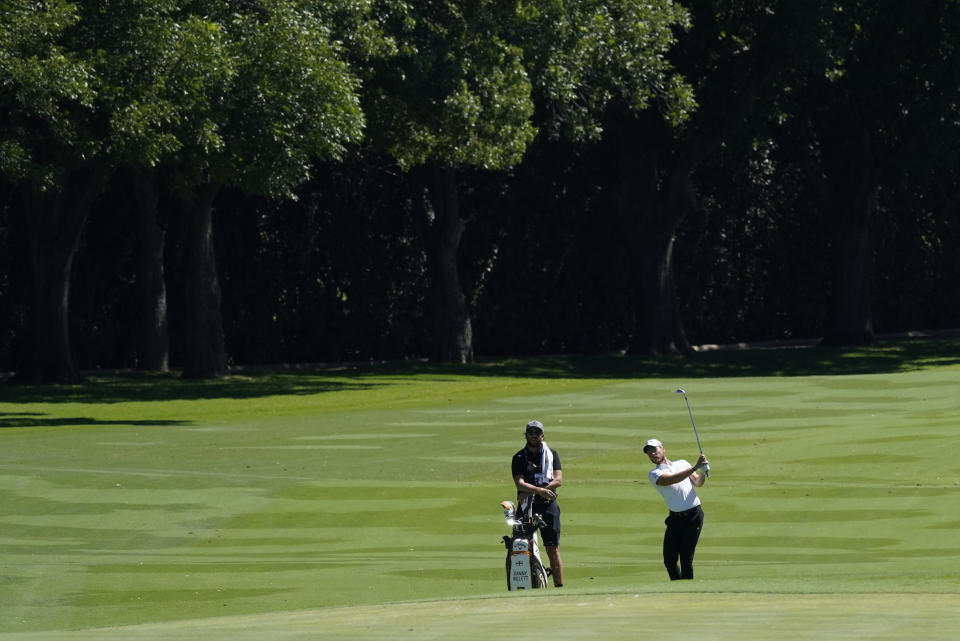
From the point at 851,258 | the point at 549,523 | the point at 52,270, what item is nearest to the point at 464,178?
the point at 851,258

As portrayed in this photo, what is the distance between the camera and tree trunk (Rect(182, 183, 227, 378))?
38031 millimetres

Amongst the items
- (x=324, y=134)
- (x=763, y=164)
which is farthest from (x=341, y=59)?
(x=763, y=164)

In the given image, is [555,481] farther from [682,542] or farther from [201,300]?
[201,300]

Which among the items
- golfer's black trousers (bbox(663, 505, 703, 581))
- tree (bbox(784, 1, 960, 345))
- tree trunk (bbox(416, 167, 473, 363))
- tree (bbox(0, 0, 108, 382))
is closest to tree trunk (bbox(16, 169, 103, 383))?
tree (bbox(0, 0, 108, 382))

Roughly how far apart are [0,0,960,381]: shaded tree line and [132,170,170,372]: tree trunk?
7cm

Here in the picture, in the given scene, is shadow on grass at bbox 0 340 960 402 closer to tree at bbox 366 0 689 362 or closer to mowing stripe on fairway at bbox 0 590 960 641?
tree at bbox 366 0 689 362

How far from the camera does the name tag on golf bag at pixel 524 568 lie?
15469 millimetres

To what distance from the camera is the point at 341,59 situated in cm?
3300

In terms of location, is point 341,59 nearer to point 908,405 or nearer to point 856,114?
point 908,405

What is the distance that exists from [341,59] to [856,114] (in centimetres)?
1882

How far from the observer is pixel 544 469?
16781 millimetres

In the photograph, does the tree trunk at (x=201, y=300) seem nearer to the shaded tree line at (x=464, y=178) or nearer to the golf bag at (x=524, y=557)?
the shaded tree line at (x=464, y=178)

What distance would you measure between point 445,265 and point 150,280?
715cm

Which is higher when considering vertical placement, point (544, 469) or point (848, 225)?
point (848, 225)
